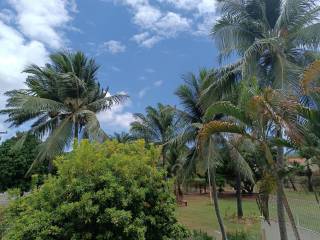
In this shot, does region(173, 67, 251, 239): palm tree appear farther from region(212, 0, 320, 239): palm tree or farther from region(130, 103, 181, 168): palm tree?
region(130, 103, 181, 168): palm tree

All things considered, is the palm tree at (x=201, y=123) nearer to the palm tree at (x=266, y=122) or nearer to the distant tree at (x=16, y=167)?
the palm tree at (x=266, y=122)

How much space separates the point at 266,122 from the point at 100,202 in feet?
13.7

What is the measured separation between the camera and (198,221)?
30.2 metres

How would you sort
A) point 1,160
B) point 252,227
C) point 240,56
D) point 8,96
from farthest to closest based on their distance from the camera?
point 1,160, point 252,227, point 8,96, point 240,56

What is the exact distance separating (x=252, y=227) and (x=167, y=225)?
17.9 metres

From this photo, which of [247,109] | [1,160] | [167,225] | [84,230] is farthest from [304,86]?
[1,160]

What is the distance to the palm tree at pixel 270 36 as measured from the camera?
1565 centimetres

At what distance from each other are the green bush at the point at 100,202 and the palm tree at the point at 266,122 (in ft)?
5.69

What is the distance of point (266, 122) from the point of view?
10.5m

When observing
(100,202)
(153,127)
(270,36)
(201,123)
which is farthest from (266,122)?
(153,127)

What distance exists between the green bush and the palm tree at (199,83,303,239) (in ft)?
5.69

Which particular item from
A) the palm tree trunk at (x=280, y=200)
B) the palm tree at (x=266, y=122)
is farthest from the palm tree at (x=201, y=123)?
the palm tree at (x=266, y=122)

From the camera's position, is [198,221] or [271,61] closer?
[271,61]

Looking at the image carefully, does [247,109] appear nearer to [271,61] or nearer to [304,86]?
[304,86]
